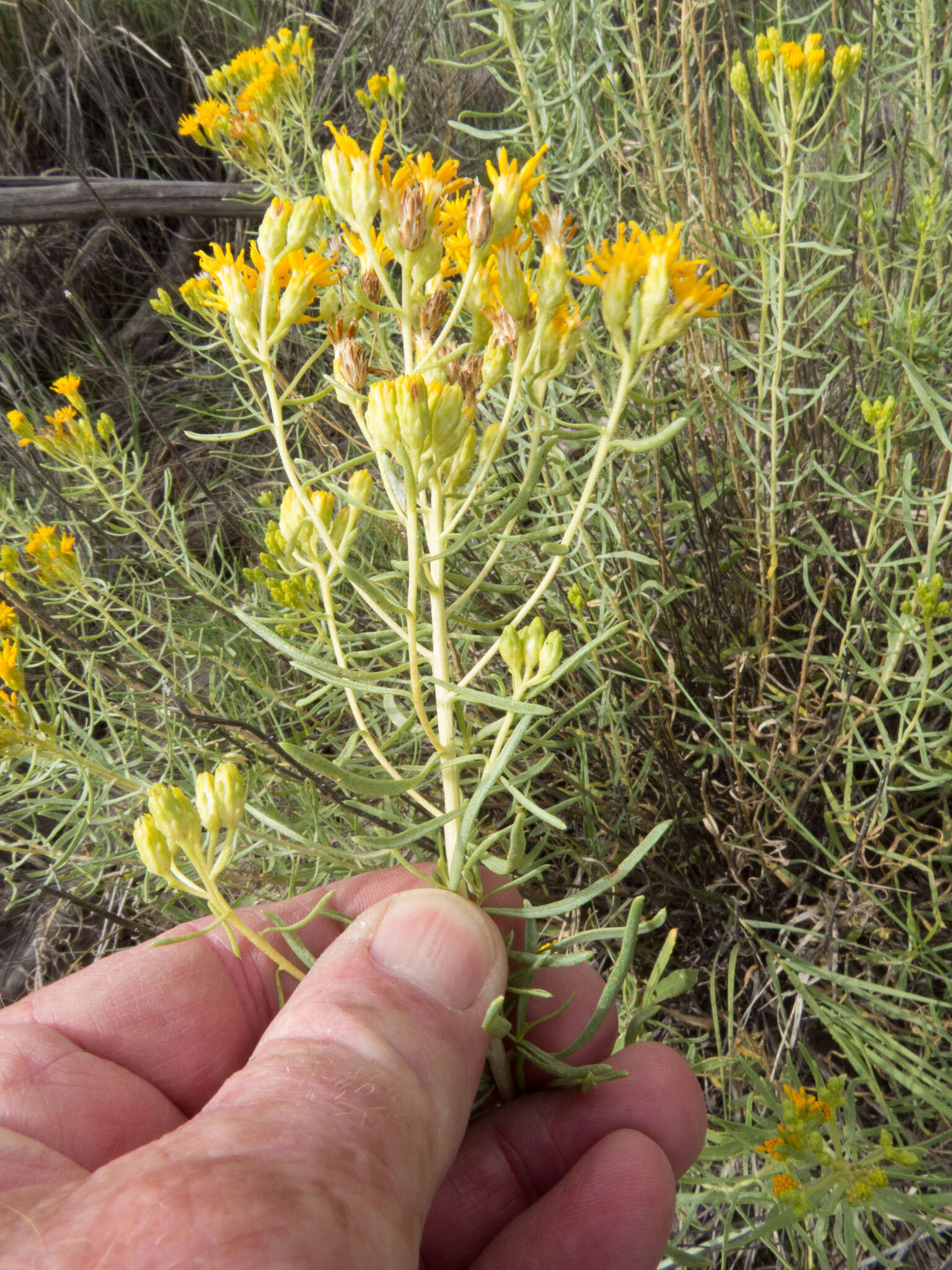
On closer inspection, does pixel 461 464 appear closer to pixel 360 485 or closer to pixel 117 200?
pixel 360 485

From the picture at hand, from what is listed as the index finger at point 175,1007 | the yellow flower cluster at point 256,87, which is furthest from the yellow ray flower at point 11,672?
the yellow flower cluster at point 256,87

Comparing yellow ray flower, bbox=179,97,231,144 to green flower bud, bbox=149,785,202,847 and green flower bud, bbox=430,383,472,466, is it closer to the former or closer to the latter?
green flower bud, bbox=430,383,472,466

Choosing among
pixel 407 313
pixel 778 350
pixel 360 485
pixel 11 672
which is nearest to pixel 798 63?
pixel 778 350

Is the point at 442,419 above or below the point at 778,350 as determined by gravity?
above

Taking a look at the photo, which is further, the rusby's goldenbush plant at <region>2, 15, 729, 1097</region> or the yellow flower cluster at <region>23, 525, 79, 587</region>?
the yellow flower cluster at <region>23, 525, 79, 587</region>

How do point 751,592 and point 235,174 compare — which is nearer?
point 751,592

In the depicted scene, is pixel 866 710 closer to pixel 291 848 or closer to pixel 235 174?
pixel 291 848

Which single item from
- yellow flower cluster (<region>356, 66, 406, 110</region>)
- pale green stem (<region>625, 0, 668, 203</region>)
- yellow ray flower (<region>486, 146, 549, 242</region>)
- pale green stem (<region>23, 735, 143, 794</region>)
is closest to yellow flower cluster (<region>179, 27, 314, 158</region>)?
yellow flower cluster (<region>356, 66, 406, 110</region>)

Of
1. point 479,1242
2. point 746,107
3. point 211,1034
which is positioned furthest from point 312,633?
point 746,107
